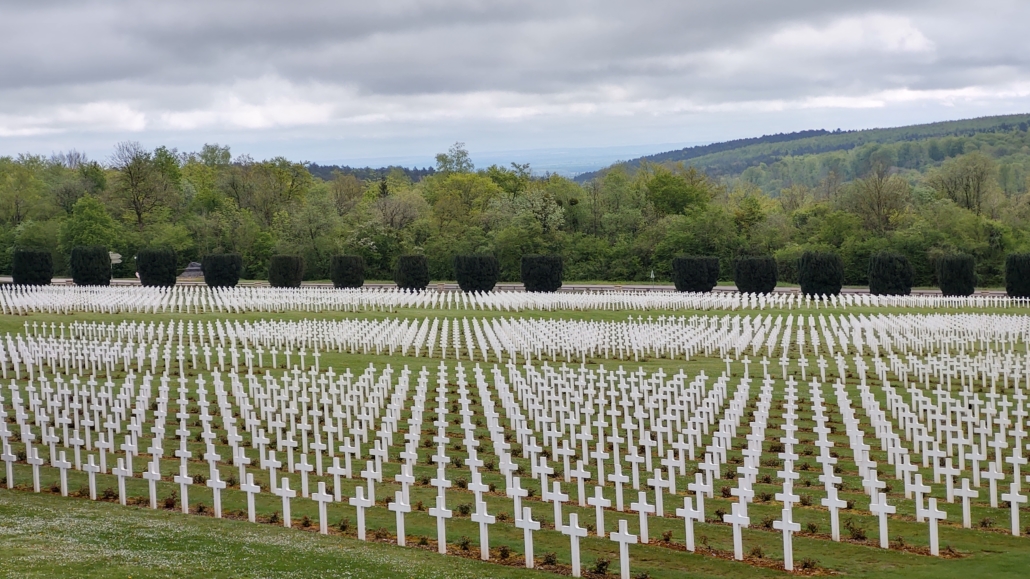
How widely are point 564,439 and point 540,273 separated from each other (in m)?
43.4

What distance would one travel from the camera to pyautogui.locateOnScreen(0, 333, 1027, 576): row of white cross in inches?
460

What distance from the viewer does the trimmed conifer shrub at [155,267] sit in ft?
198

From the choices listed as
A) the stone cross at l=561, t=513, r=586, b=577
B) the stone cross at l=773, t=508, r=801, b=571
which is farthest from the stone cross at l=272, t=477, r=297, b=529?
the stone cross at l=773, t=508, r=801, b=571

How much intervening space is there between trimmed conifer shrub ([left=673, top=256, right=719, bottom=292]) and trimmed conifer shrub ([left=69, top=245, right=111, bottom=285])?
1140 inches

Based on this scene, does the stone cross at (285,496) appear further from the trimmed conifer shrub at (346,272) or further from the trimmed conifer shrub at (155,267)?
the trimmed conifer shrub at (155,267)

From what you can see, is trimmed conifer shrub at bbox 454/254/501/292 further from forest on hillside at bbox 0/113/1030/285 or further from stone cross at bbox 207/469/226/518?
stone cross at bbox 207/469/226/518

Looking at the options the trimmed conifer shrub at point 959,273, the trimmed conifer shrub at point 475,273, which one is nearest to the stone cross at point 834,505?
the trimmed conifer shrub at point 959,273

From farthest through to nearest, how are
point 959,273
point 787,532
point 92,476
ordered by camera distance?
1. point 959,273
2. point 92,476
3. point 787,532

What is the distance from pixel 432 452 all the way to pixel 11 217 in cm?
8263

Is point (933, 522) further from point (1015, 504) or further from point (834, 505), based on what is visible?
point (1015, 504)

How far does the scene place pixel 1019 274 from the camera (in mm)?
50719

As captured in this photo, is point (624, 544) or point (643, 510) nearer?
point (624, 544)

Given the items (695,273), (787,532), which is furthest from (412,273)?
(787,532)

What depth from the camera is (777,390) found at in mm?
23828
